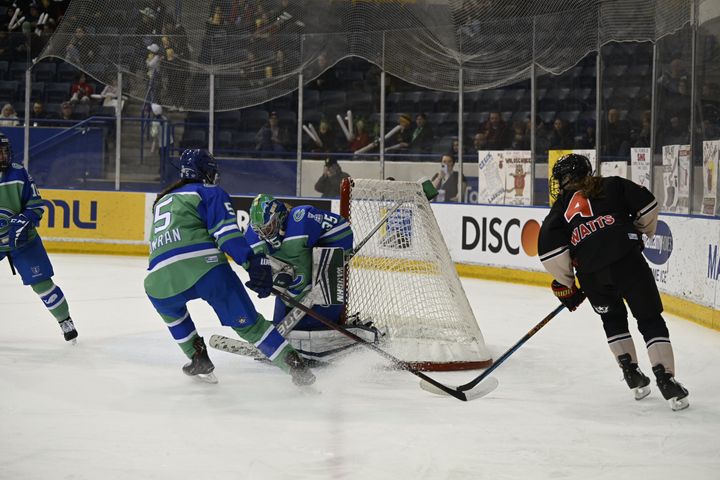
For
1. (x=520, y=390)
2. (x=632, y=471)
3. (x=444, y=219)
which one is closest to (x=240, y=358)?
(x=520, y=390)

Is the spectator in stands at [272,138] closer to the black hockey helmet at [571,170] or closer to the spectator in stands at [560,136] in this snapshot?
A: the spectator in stands at [560,136]

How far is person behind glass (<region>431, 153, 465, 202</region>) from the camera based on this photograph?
9062 millimetres

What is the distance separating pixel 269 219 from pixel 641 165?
3.83 m

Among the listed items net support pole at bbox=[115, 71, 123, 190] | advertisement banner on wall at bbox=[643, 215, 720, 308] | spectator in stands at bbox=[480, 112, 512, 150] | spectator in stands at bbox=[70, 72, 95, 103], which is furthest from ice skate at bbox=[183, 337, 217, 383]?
spectator in stands at bbox=[70, 72, 95, 103]

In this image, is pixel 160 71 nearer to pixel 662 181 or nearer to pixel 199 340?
pixel 662 181

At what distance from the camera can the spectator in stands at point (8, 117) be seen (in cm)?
1014

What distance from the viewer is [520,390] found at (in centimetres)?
430

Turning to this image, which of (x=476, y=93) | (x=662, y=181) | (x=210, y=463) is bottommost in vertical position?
(x=210, y=463)

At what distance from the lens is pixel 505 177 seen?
28.8ft

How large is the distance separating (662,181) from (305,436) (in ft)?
14.5

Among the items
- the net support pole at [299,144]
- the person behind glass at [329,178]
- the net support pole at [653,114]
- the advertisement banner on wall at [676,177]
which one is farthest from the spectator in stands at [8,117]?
the advertisement banner on wall at [676,177]

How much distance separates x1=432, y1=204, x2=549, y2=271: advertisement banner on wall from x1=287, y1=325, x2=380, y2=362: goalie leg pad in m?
3.63

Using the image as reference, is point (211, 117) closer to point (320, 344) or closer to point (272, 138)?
point (272, 138)

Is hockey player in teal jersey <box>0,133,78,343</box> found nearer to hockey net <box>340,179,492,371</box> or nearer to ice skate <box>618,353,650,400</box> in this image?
hockey net <box>340,179,492,371</box>
